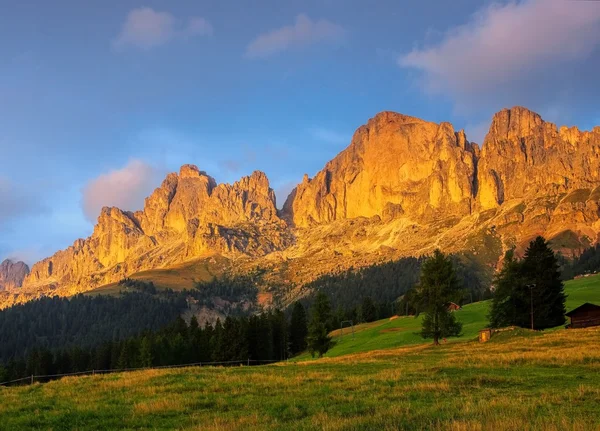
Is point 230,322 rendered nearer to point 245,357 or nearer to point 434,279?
point 245,357

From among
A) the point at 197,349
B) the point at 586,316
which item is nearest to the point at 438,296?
the point at 586,316

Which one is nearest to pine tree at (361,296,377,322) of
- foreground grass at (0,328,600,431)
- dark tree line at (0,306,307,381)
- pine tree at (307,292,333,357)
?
dark tree line at (0,306,307,381)

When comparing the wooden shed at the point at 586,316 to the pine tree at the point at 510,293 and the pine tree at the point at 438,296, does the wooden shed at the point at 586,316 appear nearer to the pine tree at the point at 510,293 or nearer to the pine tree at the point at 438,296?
the pine tree at the point at 510,293

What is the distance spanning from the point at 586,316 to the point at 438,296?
19.6 metres

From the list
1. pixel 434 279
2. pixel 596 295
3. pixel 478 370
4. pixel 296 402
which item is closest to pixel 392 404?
pixel 296 402

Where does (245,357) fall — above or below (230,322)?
below

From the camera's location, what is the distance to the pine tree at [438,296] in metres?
57.7

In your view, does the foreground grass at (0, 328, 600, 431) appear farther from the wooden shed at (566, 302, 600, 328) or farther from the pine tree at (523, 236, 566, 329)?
the wooden shed at (566, 302, 600, 328)

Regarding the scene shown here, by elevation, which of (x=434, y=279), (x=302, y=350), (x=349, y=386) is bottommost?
(x=302, y=350)

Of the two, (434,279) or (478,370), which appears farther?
(434,279)

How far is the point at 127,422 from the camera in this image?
15.9 m

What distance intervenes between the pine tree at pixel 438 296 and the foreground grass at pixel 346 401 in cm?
2697

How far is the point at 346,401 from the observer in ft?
60.0

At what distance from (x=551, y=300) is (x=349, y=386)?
160 ft
